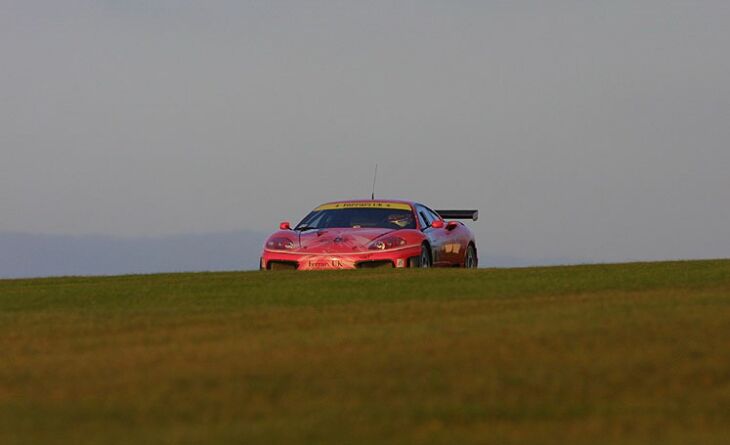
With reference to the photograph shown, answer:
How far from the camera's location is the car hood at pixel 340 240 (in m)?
20.2

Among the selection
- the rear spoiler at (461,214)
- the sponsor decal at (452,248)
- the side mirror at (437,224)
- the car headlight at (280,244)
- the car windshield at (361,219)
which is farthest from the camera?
the rear spoiler at (461,214)

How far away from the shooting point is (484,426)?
6.67 m

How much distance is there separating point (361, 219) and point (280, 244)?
1412 millimetres

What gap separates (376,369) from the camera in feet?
27.4

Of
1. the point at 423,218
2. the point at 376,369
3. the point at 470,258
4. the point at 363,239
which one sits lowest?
the point at 376,369

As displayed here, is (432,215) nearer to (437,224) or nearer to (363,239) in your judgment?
(437,224)

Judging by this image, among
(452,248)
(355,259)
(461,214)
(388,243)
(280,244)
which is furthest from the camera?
(461,214)

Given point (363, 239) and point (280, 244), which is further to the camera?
point (280, 244)

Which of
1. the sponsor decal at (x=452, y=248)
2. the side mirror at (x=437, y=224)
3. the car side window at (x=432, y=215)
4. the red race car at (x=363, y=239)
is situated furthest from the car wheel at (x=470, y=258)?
the side mirror at (x=437, y=224)

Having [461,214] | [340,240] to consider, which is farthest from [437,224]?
[461,214]

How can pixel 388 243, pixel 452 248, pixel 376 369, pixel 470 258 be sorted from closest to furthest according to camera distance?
pixel 376 369, pixel 388 243, pixel 452 248, pixel 470 258

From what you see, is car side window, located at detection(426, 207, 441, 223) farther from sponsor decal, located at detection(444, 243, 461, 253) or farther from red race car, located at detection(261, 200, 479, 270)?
sponsor decal, located at detection(444, 243, 461, 253)

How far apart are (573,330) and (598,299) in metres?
3.18

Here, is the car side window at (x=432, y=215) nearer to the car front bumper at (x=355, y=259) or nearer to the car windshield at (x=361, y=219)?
the car windshield at (x=361, y=219)
